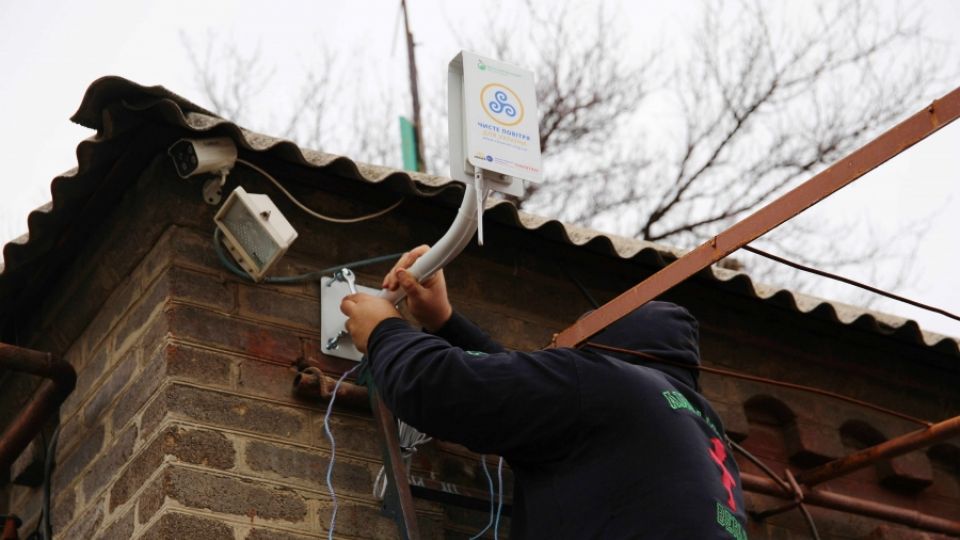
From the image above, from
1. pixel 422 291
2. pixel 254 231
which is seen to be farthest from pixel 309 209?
pixel 422 291

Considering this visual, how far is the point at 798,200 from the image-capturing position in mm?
3768

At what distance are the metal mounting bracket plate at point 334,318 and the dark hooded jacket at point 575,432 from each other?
3.11 feet

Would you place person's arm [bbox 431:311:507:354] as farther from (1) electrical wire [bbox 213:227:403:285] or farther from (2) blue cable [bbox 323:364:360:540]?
(1) electrical wire [bbox 213:227:403:285]

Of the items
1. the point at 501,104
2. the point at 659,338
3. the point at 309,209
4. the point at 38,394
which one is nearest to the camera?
the point at 501,104

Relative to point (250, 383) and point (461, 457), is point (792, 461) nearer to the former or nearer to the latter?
point (461, 457)

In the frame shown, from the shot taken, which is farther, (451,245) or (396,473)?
(396,473)

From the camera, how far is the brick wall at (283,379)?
4457 millimetres

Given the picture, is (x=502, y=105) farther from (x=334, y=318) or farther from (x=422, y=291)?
(x=334, y=318)

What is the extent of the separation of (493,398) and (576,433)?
25 cm

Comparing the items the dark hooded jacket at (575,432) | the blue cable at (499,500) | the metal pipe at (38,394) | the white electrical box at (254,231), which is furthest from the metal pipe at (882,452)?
the metal pipe at (38,394)

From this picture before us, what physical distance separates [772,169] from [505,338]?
7.65m

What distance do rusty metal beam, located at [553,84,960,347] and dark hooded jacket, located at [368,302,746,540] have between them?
22 centimetres

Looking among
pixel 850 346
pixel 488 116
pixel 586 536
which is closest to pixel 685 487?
pixel 586 536

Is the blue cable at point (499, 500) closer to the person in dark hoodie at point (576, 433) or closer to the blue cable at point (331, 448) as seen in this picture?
the blue cable at point (331, 448)
